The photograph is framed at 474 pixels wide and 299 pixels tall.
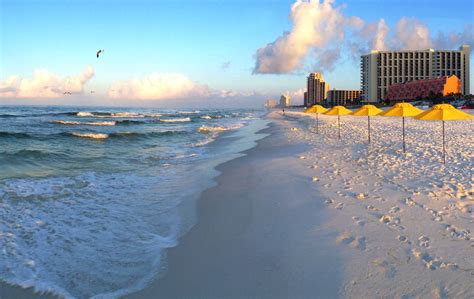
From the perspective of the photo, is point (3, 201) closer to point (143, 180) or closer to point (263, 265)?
point (143, 180)

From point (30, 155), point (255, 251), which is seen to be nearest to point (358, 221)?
point (255, 251)

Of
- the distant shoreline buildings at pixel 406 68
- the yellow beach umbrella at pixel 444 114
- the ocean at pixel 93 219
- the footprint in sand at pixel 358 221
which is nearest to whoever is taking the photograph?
the ocean at pixel 93 219

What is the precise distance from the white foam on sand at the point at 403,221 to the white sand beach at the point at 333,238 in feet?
0.05

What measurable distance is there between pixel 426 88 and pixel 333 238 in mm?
107952

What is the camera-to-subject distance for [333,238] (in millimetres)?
5500

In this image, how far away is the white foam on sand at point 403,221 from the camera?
13.6ft

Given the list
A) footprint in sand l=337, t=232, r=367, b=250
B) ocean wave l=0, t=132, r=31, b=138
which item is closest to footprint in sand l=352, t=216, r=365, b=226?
footprint in sand l=337, t=232, r=367, b=250

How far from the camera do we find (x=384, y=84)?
138 meters

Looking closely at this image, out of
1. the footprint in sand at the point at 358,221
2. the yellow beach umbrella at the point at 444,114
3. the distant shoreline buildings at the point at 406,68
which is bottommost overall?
the footprint in sand at the point at 358,221

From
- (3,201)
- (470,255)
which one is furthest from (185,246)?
(3,201)

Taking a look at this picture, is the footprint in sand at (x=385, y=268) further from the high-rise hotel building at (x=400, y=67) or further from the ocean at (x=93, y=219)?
the high-rise hotel building at (x=400, y=67)

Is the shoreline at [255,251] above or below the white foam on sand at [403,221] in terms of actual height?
below

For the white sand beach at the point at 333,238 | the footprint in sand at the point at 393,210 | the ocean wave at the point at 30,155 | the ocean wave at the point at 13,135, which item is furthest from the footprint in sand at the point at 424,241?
the ocean wave at the point at 13,135

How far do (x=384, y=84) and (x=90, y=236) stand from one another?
14692 centimetres
